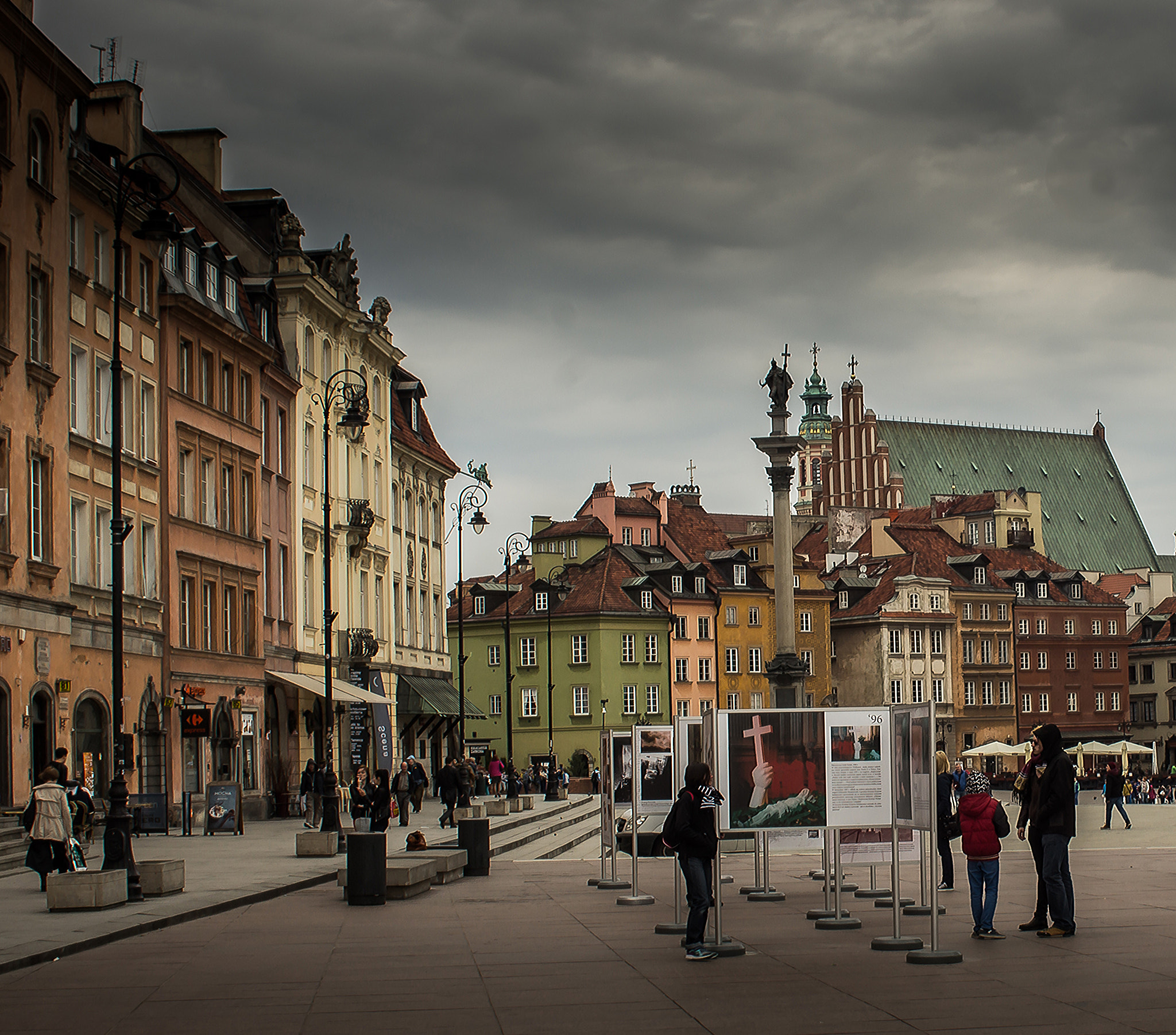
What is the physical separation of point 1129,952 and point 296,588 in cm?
4103

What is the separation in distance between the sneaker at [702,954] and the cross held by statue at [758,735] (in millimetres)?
1941

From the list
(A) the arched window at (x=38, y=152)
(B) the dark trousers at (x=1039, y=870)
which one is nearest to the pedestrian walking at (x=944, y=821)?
(B) the dark trousers at (x=1039, y=870)

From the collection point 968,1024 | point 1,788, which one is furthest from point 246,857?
point 968,1024

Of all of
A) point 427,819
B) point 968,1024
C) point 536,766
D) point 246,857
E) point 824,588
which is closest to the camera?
point 968,1024

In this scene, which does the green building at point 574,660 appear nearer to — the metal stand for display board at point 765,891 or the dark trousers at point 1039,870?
the metal stand for display board at point 765,891

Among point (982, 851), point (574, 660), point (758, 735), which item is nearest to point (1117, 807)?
point (982, 851)

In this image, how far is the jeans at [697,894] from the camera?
50.5 ft

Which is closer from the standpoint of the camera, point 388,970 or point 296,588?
point 388,970

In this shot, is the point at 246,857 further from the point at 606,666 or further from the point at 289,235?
the point at 606,666

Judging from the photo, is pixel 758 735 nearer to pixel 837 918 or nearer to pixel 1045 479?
pixel 837 918

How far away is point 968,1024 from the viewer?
1147 cm

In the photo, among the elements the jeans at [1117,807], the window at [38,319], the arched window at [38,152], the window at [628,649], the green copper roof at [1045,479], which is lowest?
the jeans at [1117,807]

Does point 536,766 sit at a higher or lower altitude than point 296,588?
lower

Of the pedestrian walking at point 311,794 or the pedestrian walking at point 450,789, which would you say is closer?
the pedestrian walking at point 311,794
